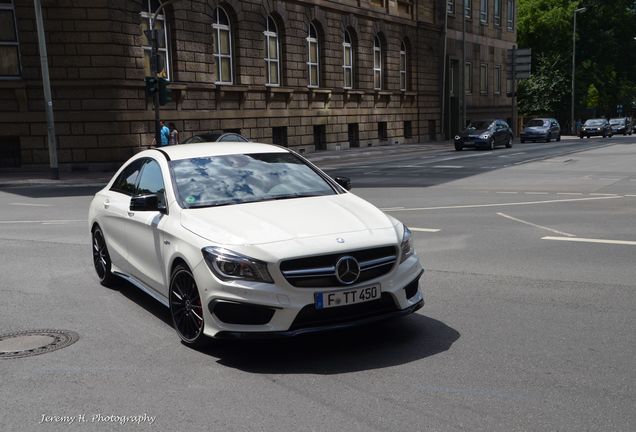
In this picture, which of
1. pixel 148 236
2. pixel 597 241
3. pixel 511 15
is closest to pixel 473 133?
pixel 511 15

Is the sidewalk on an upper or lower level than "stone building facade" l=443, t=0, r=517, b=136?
lower

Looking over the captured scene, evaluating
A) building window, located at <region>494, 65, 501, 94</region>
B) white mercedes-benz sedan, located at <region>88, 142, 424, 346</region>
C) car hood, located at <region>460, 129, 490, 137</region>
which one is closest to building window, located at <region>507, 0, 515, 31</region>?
building window, located at <region>494, 65, 501, 94</region>

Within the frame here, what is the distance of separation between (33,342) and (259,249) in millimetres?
2146

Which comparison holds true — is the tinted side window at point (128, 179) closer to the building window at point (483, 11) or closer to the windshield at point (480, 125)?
the windshield at point (480, 125)

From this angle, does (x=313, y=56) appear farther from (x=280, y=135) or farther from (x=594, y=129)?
(x=594, y=129)

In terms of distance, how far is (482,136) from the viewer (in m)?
36.5

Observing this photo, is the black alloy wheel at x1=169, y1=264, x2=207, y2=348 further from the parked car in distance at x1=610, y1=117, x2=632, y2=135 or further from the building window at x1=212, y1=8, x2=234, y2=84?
the parked car in distance at x1=610, y1=117, x2=632, y2=135

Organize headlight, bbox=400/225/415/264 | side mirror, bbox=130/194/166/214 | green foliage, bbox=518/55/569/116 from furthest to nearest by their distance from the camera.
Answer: green foliage, bbox=518/55/569/116 → side mirror, bbox=130/194/166/214 → headlight, bbox=400/225/415/264

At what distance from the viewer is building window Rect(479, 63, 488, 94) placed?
55.1 meters

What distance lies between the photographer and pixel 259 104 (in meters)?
31.6

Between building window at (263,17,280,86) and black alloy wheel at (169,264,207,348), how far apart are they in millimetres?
28131

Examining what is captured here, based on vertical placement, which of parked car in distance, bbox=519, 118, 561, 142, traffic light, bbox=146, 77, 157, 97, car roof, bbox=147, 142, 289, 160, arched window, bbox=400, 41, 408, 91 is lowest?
parked car in distance, bbox=519, 118, 561, 142

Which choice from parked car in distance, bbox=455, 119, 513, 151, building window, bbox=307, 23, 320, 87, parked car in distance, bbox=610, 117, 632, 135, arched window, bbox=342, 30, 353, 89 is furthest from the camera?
parked car in distance, bbox=610, 117, 632, 135

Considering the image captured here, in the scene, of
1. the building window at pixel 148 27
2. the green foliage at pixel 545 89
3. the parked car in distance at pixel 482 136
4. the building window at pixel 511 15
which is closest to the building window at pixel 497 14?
the building window at pixel 511 15
